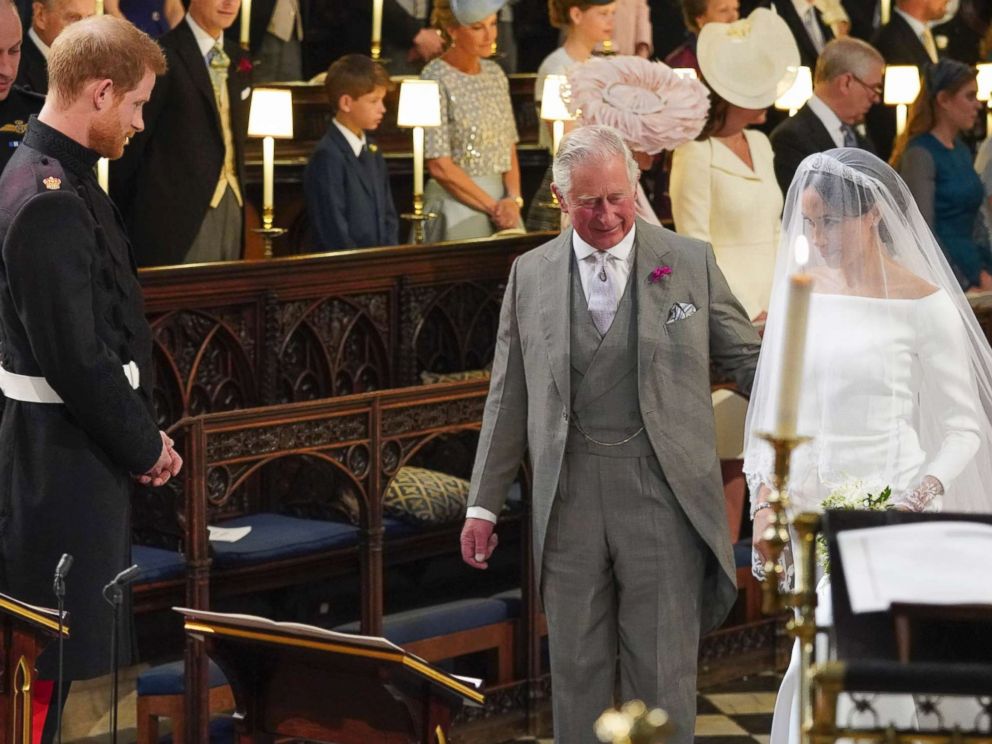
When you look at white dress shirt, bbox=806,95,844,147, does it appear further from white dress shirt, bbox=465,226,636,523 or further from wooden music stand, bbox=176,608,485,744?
wooden music stand, bbox=176,608,485,744

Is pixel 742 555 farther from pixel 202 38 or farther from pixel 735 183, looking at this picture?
pixel 202 38

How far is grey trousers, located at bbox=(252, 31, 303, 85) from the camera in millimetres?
10586

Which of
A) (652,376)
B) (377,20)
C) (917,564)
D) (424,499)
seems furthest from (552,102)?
(917,564)

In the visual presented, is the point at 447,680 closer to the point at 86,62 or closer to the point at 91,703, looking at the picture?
the point at 86,62

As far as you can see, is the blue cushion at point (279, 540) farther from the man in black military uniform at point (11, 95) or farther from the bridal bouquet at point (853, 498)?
the bridal bouquet at point (853, 498)

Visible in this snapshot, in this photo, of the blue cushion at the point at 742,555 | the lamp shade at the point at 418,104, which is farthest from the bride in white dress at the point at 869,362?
the lamp shade at the point at 418,104

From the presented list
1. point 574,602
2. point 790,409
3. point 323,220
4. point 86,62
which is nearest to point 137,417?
point 86,62

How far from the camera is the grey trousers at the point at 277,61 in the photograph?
10.6 metres

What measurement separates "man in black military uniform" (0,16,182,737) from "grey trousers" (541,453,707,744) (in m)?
1.05

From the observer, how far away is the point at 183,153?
7246 mm

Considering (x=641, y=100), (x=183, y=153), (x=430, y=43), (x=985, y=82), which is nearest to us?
Result: (x=641, y=100)

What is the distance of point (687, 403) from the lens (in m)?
4.38

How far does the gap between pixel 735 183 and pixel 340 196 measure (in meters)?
1.72

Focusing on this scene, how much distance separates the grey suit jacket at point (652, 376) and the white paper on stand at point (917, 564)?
1800mm
